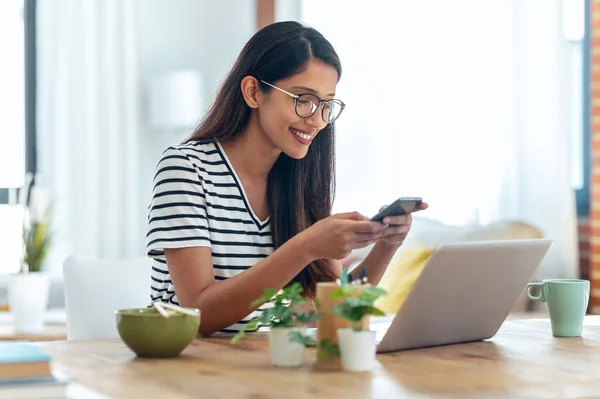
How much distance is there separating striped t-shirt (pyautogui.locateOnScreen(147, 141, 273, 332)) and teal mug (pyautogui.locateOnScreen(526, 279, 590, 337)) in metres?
0.62

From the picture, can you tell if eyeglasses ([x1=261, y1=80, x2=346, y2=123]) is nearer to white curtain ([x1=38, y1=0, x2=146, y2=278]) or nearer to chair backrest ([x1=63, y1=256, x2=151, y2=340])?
chair backrest ([x1=63, y1=256, x2=151, y2=340])

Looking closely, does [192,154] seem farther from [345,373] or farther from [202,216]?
[345,373]

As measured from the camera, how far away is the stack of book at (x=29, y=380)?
39.5 inches

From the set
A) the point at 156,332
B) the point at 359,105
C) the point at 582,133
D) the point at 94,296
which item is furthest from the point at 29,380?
A: the point at 582,133

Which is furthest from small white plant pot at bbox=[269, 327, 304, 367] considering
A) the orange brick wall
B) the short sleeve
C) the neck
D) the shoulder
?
the orange brick wall

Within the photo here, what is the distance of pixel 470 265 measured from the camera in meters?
1.38

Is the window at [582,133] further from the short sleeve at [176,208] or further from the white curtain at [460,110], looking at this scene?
the short sleeve at [176,208]

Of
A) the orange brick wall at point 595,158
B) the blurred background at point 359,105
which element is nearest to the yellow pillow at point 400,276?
the blurred background at point 359,105

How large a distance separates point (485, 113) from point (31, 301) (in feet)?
7.87

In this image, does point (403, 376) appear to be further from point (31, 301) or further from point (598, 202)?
point (598, 202)

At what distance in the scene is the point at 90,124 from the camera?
390cm

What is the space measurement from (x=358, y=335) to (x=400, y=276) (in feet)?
8.40

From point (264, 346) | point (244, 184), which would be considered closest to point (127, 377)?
point (264, 346)

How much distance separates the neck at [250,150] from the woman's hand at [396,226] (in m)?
0.40
